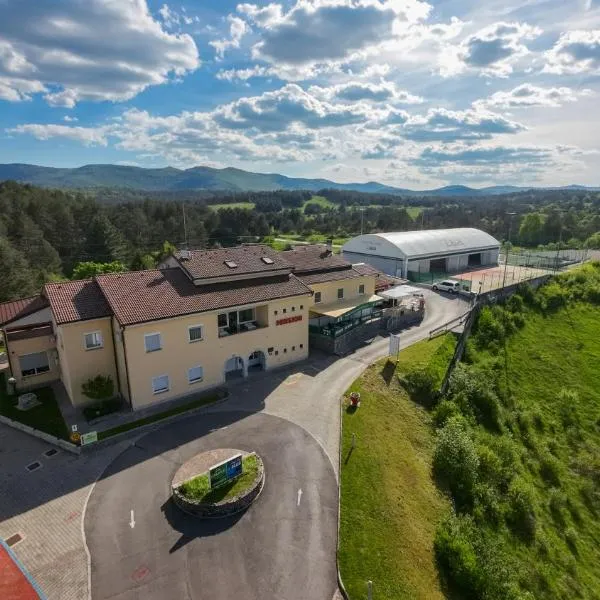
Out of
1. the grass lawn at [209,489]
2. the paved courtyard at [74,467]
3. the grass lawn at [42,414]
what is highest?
the grass lawn at [209,489]

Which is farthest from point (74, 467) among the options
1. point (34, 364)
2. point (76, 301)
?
point (34, 364)

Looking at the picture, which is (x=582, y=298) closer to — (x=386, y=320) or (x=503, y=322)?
(x=503, y=322)

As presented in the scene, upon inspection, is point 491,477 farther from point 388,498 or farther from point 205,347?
point 205,347

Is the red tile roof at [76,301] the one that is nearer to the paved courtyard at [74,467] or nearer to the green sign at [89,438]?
the green sign at [89,438]

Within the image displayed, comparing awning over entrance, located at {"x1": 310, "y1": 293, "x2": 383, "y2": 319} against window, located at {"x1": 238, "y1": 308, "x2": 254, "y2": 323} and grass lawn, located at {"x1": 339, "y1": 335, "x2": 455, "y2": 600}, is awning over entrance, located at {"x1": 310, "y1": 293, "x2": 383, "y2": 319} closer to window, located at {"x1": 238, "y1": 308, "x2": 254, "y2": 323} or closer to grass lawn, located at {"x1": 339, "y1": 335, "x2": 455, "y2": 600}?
window, located at {"x1": 238, "y1": 308, "x2": 254, "y2": 323}

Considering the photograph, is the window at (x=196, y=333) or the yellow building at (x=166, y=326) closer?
the yellow building at (x=166, y=326)

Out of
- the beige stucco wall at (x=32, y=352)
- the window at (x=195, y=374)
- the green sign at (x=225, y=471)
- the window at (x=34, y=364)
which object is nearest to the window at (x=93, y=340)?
the beige stucco wall at (x=32, y=352)
